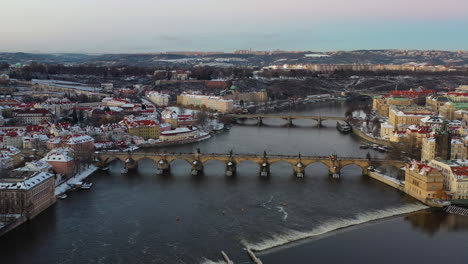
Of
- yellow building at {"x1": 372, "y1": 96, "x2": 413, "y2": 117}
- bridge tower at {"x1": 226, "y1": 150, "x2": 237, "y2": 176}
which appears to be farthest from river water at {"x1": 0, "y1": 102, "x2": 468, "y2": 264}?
yellow building at {"x1": 372, "y1": 96, "x2": 413, "y2": 117}

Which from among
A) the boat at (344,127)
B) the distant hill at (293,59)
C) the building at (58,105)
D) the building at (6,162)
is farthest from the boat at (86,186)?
the distant hill at (293,59)

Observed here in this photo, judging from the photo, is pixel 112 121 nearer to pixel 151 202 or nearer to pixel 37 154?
pixel 37 154

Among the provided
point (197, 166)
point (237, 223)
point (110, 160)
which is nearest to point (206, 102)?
point (110, 160)

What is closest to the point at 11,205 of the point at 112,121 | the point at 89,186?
the point at 89,186

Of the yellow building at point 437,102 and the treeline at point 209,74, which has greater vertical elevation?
the treeline at point 209,74

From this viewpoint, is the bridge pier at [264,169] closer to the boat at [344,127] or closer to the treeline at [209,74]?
the boat at [344,127]
